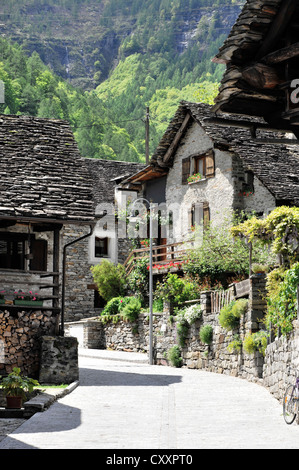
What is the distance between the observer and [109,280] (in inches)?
1396

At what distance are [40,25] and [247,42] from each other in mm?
182360

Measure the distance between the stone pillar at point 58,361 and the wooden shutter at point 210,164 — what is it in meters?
15.1

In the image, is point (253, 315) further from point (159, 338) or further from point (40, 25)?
point (40, 25)

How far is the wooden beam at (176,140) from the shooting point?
33.0m

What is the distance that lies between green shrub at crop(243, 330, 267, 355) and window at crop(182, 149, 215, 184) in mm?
13884

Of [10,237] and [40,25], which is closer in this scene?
[10,237]

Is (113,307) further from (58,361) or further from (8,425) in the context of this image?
(8,425)

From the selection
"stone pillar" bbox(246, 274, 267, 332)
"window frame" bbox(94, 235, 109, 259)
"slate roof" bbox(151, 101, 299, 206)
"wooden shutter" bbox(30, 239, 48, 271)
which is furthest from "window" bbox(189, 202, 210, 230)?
"stone pillar" bbox(246, 274, 267, 332)

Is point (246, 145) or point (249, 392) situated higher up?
point (246, 145)

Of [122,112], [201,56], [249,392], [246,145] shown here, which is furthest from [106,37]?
[249,392]

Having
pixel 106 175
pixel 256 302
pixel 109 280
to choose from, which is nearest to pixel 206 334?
pixel 256 302

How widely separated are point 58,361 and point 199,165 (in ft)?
54.9

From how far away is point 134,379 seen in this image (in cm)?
1980

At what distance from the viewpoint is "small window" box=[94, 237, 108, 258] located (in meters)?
40.4
